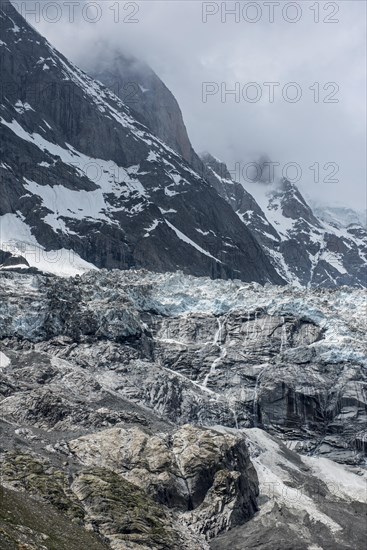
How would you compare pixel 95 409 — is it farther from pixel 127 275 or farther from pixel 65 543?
pixel 127 275

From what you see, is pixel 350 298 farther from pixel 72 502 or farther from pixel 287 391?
pixel 72 502

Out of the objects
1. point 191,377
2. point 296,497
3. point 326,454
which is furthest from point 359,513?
point 191,377

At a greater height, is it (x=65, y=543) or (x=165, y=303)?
(x=165, y=303)

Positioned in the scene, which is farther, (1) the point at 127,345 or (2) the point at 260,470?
(1) the point at 127,345

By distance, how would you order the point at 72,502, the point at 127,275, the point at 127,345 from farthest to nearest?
the point at 127,275 → the point at 127,345 → the point at 72,502

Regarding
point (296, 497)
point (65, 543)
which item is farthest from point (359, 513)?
point (65, 543)

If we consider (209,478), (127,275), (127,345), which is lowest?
(209,478)

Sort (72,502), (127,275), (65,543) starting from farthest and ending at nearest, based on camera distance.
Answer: (127,275) → (72,502) → (65,543)

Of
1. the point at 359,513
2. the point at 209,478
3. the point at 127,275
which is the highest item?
the point at 127,275

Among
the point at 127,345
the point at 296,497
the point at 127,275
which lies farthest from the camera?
the point at 127,275
